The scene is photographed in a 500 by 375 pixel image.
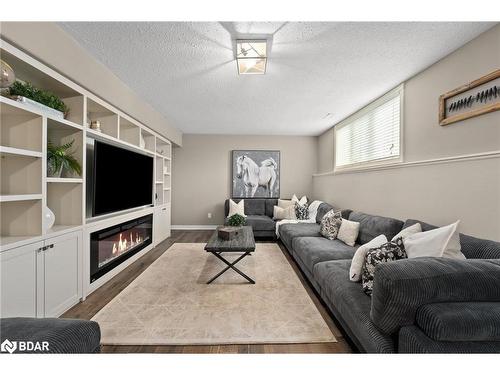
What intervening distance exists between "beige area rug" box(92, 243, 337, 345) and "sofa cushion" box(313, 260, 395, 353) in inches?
9.8

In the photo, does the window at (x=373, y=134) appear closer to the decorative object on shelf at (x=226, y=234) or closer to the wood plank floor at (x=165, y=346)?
the wood plank floor at (x=165, y=346)

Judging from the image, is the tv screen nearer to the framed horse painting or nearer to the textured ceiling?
the textured ceiling

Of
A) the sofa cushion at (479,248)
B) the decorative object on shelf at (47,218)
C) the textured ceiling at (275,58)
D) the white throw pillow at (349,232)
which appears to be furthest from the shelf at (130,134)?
the sofa cushion at (479,248)

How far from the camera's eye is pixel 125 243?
3234 mm

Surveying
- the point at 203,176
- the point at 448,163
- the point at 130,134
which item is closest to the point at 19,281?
the point at 130,134

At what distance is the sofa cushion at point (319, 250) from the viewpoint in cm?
244

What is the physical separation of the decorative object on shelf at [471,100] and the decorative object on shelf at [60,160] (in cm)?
357

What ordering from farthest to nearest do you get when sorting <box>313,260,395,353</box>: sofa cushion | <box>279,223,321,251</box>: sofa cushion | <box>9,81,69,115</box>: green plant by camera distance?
<box>279,223,321,251</box>: sofa cushion
<box>9,81,69,115</box>: green plant
<box>313,260,395,353</box>: sofa cushion

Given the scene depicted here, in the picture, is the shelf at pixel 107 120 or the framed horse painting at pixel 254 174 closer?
the shelf at pixel 107 120

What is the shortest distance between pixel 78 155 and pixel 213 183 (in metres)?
3.75

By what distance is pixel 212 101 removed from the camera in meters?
3.53

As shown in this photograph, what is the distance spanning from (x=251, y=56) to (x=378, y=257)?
2.05 m

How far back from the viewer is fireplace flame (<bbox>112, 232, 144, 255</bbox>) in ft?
9.83

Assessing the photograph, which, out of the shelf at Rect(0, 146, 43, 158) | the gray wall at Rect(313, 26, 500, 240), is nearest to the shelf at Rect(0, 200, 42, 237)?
the shelf at Rect(0, 146, 43, 158)
